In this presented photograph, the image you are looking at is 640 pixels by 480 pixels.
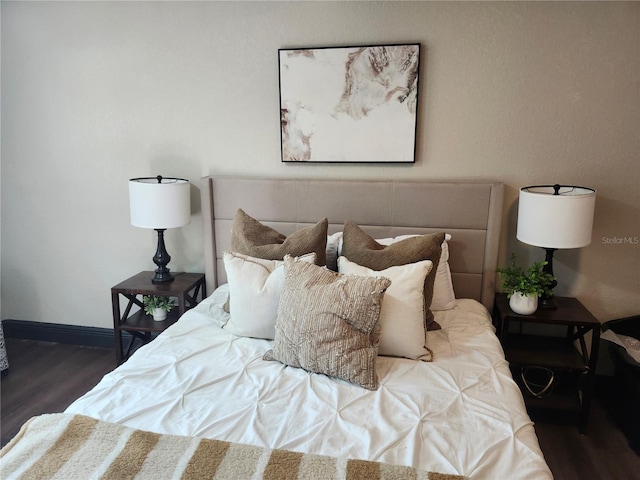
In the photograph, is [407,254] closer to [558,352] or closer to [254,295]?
[254,295]

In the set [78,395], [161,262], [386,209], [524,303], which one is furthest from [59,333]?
[524,303]

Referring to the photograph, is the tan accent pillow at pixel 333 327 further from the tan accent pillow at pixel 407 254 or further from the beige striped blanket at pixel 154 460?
the beige striped blanket at pixel 154 460

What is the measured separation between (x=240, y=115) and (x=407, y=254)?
1.33 meters

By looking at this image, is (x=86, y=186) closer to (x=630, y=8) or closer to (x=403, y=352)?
(x=403, y=352)

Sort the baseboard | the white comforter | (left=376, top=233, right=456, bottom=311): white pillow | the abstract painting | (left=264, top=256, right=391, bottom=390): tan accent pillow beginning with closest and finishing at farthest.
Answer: the white comforter → (left=264, top=256, right=391, bottom=390): tan accent pillow → (left=376, top=233, right=456, bottom=311): white pillow → the abstract painting → the baseboard

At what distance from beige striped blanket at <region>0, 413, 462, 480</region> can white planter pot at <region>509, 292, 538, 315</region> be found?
130 centimetres

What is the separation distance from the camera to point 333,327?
186 cm

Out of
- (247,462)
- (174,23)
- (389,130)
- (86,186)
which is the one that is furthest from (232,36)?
(247,462)

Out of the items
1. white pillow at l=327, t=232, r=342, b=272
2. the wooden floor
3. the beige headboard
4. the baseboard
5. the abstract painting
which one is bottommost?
the wooden floor

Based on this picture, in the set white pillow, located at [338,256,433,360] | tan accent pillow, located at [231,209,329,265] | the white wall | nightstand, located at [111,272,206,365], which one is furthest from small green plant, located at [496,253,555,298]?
nightstand, located at [111,272,206,365]

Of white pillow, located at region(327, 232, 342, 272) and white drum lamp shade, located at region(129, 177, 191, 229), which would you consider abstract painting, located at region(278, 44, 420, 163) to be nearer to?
white pillow, located at region(327, 232, 342, 272)

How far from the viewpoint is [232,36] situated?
2.82 m

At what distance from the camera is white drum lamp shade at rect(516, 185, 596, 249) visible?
2311mm

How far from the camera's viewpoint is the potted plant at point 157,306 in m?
2.93
